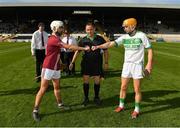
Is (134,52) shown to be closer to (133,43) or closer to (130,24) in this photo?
(133,43)

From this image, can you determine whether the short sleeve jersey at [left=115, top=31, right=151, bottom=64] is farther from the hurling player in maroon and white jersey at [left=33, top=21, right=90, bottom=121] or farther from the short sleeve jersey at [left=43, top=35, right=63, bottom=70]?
the short sleeve jersey at [left=43, top=35, right=63, bottom=70]

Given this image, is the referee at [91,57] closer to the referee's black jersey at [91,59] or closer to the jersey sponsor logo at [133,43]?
the referee's black jersey at [91,59]

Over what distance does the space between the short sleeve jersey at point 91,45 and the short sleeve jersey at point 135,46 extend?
96cm

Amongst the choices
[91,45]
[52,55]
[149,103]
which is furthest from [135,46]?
[149,103]

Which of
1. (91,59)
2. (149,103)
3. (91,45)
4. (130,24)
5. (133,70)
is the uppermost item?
(130,24)

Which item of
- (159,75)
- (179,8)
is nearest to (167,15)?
(179,8)

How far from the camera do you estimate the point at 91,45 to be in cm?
931

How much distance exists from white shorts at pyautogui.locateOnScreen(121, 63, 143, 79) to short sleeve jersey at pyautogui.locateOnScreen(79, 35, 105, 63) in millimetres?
1097

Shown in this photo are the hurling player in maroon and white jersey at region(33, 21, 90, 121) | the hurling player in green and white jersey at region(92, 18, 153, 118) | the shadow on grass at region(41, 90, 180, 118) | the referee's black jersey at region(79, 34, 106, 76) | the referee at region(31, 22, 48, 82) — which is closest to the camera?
the hurling player in green and white jersey at region(92, 18, 153, 118)

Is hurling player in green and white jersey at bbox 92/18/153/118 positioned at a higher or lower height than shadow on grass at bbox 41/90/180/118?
higher

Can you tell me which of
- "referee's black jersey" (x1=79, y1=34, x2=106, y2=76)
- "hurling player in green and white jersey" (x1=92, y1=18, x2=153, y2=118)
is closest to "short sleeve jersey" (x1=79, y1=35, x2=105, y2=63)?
"referee's black jersey" (x1=79, y1=34, x2=106, y2=76)

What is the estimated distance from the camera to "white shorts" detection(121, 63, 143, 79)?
8.46m

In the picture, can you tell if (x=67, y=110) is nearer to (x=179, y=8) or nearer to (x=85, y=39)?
(x=85, y=39)

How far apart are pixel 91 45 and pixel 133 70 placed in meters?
1.40
